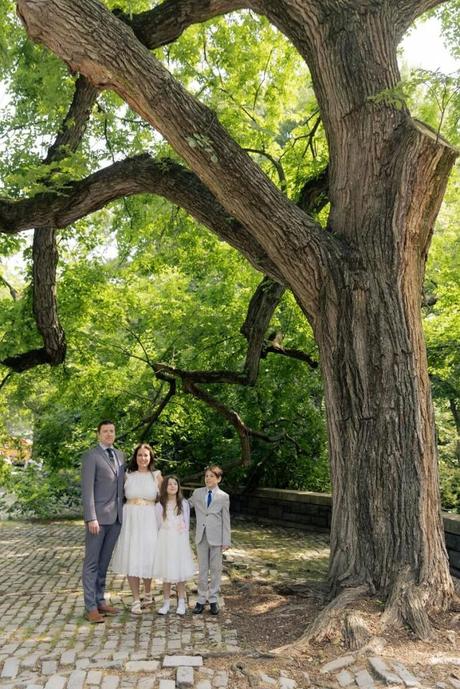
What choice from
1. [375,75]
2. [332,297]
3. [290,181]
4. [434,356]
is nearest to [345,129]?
[375,75]

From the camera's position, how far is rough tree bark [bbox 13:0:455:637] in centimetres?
563

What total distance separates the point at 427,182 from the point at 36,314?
22.8ft

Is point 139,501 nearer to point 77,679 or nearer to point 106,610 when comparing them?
point 106,610

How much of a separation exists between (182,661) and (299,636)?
43.6 inches

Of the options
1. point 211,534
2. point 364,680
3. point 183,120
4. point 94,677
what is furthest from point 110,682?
point 183,120

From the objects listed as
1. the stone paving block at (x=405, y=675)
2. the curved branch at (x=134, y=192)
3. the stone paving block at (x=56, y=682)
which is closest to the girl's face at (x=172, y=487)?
the stone paving block at (x=56, y=682)

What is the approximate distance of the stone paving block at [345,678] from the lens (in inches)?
165

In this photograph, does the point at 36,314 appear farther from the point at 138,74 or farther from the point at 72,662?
the point at 72,662

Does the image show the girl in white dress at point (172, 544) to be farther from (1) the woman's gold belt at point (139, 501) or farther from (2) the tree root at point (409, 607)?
(2) the tree root at point (409, 607)

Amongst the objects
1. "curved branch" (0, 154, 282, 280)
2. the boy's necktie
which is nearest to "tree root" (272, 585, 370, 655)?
the boy's necktie

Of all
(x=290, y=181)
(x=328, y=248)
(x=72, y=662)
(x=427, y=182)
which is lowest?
(x=72, y=662)

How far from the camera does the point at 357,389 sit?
6.04m

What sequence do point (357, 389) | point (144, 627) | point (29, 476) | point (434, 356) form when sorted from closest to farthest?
point (144, 627) → point (357, 389) → point (434, 356) → point (29, 476)

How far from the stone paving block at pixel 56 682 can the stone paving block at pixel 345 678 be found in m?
1.77
